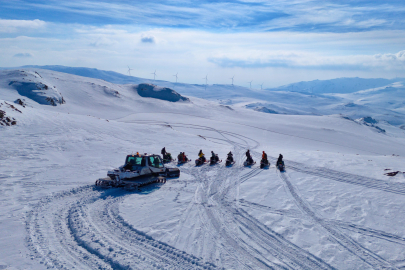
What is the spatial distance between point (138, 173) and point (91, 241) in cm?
650

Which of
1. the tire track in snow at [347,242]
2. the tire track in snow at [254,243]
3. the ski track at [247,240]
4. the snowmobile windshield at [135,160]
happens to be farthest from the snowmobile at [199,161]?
the tire track in snow at [347,242]

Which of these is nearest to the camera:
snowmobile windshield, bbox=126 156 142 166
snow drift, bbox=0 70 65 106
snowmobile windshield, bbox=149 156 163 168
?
snowmobile windshield, bbox=126 156 142 166

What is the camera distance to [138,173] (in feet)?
48.4

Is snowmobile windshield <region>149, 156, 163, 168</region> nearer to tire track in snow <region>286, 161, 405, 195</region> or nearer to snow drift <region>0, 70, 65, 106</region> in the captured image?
tire track in snow <region>286, 161, 405, 195</region>

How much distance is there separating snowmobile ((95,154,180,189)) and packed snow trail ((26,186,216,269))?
7.75 feet

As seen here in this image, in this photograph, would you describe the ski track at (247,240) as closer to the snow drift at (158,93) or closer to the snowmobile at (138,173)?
the snowmobile at (138,173)

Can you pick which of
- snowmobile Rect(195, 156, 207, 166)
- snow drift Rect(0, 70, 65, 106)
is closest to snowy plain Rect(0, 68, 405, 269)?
snowmobile Rect(195, 156, 207, 166)

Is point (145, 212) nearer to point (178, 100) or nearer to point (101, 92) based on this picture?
point (101, 92)

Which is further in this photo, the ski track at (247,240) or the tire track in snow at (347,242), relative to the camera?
the tire track in snow at (347,242)

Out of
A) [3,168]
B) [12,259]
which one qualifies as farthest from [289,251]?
[3,168]

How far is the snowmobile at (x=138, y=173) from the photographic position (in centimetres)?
1395

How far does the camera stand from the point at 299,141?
45.6m

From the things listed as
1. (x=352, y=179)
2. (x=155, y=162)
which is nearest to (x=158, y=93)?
(x=155, y=162)

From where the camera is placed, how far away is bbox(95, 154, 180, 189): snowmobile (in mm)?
13950
